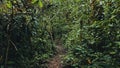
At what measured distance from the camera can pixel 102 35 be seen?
5.90 m

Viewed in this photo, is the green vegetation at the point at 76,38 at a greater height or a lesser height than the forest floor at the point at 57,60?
greater

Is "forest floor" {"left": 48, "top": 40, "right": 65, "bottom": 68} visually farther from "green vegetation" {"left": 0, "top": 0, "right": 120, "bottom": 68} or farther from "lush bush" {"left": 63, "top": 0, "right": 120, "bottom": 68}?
"lush bush" {"left": 63, "top": 0, "right": 120, "bottom": 68}

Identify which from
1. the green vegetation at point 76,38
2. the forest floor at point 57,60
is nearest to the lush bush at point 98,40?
the green vegetation at point 76,38

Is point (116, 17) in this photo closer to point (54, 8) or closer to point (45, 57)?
point (45, 57)

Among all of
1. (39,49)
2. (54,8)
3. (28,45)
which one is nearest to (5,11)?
(28,45)

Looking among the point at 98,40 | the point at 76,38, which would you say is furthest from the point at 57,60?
the point at 98,40

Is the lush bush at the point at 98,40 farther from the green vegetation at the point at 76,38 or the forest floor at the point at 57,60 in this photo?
the forest floor at the point at 57,60

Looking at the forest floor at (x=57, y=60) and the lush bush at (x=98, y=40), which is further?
the forest floor at (x=57, y=60)

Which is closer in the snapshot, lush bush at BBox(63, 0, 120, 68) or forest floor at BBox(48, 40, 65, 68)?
lush bush at BBox(63, 0, 120, 68)

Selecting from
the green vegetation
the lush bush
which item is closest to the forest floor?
the green vegetation

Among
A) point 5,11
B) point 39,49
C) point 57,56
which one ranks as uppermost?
point 5,11

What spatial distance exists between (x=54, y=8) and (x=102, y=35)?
5399 millimetres

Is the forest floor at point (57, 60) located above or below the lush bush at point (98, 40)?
below

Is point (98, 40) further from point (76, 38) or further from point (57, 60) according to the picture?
point (57, 60)
